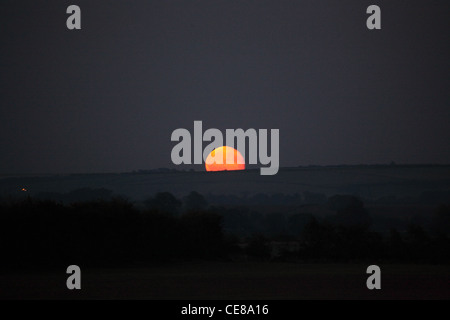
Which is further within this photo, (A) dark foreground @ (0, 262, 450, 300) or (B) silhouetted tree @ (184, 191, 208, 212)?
(B) silhouetted tree @ (184, 191, 208, 212)

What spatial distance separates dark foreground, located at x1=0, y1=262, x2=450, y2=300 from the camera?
15.8 metres

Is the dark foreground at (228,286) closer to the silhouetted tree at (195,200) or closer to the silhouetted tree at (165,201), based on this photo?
the silhouetted tree at (165,201)

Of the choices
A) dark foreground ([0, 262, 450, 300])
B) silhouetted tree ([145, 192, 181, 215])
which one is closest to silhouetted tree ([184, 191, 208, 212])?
silhouetted tree ([145, 192, 181, 215])

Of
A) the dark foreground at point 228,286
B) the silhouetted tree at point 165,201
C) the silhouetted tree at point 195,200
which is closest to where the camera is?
the dark foreground at point 228,286

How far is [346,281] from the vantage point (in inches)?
749

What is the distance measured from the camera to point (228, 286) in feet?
58.3

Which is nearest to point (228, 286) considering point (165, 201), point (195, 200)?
point (165, 201)

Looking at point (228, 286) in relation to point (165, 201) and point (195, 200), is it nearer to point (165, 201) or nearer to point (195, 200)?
point (165, 201)

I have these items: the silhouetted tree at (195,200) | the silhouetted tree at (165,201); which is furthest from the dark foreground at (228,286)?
the silhouetted tree at (195,200)

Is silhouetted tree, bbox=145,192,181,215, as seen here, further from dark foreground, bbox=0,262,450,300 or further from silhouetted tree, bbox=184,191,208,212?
dark foreground, bbox=0,262,450,300

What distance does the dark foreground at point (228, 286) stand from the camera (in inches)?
623

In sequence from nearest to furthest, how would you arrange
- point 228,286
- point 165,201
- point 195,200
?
1. point 228,286
2. point 165,201
3. point 195,200
